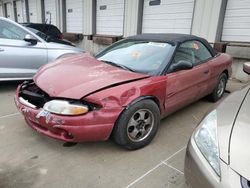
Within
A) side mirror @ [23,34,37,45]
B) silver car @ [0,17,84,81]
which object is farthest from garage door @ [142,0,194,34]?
side mirror @ [23,34,37,45]

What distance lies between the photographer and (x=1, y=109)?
376 cm

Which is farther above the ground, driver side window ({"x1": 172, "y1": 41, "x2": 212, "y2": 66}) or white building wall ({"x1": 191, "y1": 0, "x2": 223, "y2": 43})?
white building wall ({"x1": 191, "y1": 0, "x2": 223, "y2": 43})

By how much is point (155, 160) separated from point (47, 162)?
1.15m

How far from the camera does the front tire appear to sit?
241cm

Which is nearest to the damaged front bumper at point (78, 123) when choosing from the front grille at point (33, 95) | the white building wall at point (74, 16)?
the front grille at point (33, 95)

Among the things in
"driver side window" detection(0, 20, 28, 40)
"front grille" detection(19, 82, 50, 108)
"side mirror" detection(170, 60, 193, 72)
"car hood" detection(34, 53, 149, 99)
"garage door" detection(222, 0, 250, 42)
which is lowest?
"front grille" detection(19, 82, 50, 108)

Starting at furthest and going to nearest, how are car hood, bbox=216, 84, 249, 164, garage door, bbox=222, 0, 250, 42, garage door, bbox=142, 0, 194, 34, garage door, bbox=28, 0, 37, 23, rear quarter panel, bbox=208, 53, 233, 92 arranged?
garage door, bbox=28, 0, 37, 23 → garage door, bbox=142, 0, 194, 34 → garage door, bbox=222, 0, 250, 42 → rear quarter panel, bbox=208, 53, 233, 92 → car hood, bbox=216, 84, 249, 164

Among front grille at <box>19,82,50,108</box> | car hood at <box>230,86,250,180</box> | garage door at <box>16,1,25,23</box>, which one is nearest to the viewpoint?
car hood at <box>230,86,250,180</box>

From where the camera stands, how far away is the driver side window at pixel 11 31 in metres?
4.45

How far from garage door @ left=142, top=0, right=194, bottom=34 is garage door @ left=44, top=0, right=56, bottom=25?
22.7ft

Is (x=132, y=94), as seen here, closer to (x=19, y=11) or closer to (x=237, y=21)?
(x=237, y=21)

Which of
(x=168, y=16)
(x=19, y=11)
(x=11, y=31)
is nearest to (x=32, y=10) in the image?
(x=19, y=11)

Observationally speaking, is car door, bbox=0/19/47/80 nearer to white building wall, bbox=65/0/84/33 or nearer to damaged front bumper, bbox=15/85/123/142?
damaged front bumper, bbox=15/85/123/142

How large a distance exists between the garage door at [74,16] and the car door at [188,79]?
9.00 meters
